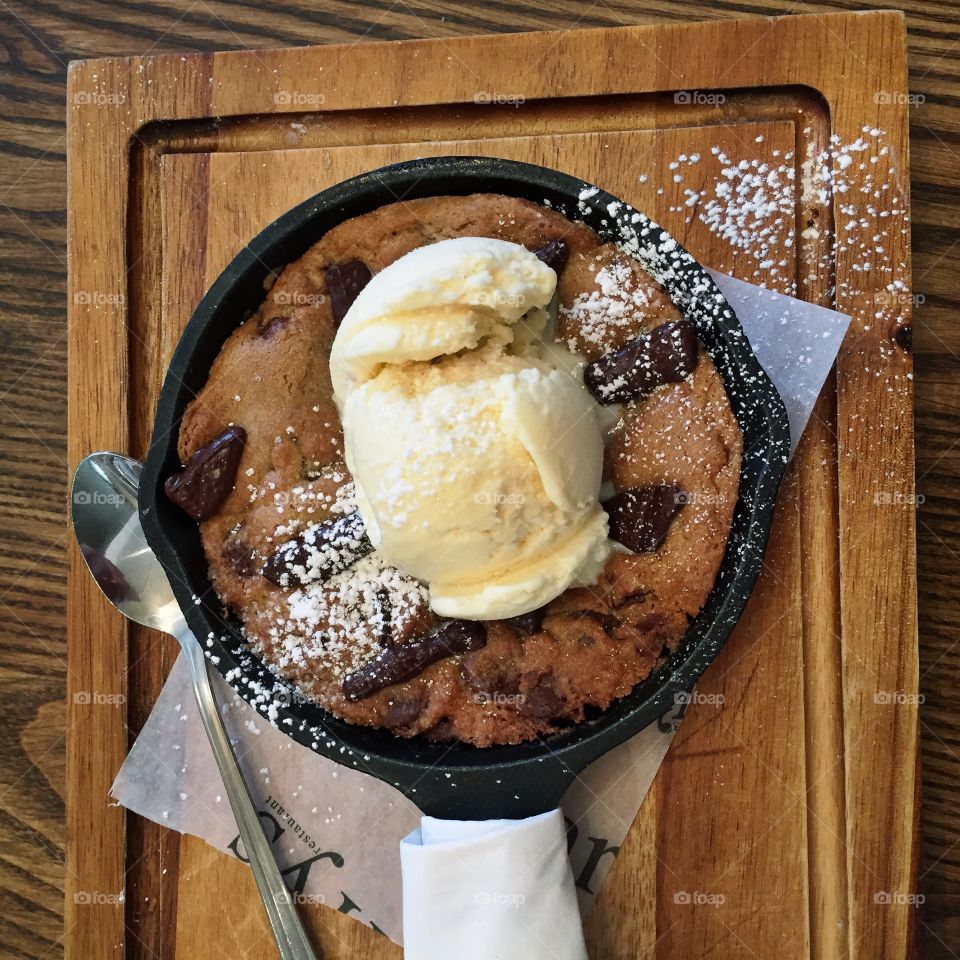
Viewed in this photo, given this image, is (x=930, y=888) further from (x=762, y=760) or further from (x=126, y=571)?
(x=126, y=571)

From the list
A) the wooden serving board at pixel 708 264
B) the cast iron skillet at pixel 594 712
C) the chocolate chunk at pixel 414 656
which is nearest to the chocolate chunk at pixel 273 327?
the cast iron skillet at pixel 594 712

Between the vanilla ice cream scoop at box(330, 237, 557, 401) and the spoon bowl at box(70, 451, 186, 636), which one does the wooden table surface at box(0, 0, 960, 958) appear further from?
the vanilla ice cream scoop at box(330, 237, 557, 401)

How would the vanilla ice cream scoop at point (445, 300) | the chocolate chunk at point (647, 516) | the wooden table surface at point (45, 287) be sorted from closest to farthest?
the vanilla ice cream scoop at point (445, 300) < the chocolate chunk at point (647, 516) < the wooden table surface at point (45, 287)

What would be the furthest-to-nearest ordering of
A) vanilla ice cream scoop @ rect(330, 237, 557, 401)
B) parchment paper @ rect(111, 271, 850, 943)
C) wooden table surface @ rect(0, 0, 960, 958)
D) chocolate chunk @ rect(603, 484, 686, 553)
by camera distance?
wooden table surface @ rect(0, 0, 960, 958)
parchment paper @ rect(111, 271, 850, 943)
chocolate chunk @ rect(603, 484, 686, 553)
vanilla ice cream scoop @ rect(330, 237, 557, 401)

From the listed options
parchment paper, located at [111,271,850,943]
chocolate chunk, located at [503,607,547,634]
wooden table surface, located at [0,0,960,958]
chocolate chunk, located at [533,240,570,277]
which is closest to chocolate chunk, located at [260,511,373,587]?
chocolate chunk, located at [503,607,547,634]

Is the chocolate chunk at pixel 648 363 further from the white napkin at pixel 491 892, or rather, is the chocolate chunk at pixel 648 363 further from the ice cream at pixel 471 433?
the white napkin at pixel 491 892
